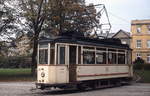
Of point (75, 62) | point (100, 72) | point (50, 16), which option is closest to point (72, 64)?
point (75, 62)

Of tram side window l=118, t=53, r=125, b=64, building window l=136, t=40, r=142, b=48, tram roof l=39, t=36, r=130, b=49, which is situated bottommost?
tram side window l=118, t=53, r=125, b=64

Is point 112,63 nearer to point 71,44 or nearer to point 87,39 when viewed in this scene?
point 87,39

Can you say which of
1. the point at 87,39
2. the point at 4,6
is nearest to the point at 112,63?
the point at 87,39

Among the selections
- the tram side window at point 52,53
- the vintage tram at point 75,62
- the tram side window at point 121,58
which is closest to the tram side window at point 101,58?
the vintage tram at point 75,62

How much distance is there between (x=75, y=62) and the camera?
72.8 feet

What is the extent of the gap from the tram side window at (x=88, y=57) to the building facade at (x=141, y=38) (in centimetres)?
6342

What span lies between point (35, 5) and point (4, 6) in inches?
153

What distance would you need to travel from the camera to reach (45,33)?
4447cm

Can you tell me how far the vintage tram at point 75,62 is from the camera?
834 inches

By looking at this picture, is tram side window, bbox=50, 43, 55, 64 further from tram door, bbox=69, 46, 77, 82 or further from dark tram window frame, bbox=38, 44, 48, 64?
tram door, bbox=69, 46, 77, 82

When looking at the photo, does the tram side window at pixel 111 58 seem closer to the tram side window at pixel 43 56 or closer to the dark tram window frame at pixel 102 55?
the dark tram window frame at pixel 102 55

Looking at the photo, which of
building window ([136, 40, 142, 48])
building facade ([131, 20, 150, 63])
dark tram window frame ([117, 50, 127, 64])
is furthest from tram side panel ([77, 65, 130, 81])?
building window ([136, 40, 142, 48])

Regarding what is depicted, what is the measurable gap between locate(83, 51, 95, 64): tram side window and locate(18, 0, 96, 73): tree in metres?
18.3

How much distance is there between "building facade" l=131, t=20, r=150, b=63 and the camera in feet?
282
